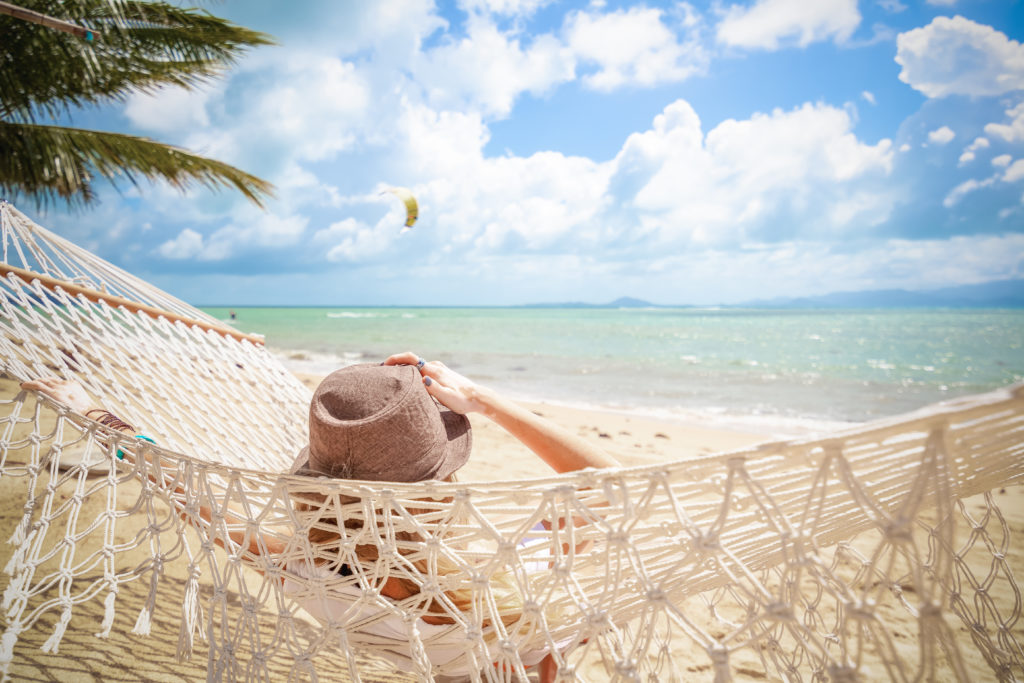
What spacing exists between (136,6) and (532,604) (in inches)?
229

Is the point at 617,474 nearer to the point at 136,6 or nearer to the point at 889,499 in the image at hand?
the point at 889,499

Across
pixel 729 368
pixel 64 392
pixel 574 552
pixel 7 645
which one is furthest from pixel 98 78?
pixel 729 368

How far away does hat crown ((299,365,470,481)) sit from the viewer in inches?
32.0

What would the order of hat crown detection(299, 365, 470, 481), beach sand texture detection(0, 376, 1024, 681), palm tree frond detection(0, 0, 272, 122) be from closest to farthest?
1. hat crown detection(299, 365, 470, 481)
2. beach sand texture detection(0, 376, 1024, 681)
3. palm tree frond detection(0, 0, 272, 122)

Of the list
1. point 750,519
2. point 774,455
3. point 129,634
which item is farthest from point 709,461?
point 129,634

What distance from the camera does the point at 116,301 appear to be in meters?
1.87

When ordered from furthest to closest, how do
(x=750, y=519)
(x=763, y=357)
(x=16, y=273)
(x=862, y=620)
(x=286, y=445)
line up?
(x=763, y=357) → (x=286, y=445) → (x=16, y=273) → (x=750, y=519) → (x=862, y=620)

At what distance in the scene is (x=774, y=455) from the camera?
1.97 ft

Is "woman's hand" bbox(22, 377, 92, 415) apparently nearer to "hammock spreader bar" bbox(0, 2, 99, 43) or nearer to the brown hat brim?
the brown hat brim

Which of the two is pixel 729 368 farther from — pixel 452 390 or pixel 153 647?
pixel 153 647

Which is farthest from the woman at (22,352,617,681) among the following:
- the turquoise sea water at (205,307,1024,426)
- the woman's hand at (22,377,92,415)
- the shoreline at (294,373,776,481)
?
the turquoise sea water at (205,307,1024,426)

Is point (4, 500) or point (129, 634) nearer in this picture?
point (129, 634)

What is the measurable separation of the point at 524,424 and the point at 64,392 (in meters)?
1.21

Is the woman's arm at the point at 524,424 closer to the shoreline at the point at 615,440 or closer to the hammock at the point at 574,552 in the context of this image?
the hammock at the point at 574,552
